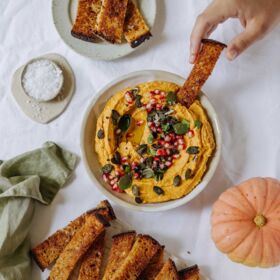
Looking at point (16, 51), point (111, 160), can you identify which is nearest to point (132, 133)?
point (111, 160)

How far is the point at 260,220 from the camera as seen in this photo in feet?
6.04

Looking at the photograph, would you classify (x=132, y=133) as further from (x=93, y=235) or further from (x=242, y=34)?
(x=242, y=34)

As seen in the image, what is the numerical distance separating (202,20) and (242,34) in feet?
0.47

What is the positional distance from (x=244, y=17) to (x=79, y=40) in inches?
23.3

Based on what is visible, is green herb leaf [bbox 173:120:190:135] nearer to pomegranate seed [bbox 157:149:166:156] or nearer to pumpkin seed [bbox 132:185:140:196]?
pomegranate seed [bbox 157:149:166:156]

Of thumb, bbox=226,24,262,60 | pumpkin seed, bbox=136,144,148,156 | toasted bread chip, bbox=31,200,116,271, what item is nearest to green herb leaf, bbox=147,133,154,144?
Answer: pumpkin seed, bbox=136,144,148,156

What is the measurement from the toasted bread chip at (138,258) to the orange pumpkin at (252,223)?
0.75 ft

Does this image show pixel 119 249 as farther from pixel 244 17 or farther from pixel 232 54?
pixel 244 17

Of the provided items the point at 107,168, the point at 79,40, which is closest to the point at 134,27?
the point at 79,40

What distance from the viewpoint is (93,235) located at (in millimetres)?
1965

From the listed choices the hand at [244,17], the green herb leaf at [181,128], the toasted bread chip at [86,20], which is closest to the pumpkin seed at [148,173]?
the green herb leaf at [181,128]

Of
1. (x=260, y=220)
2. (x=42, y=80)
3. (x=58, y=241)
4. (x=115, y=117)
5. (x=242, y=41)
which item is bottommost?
(x=58, y=241)

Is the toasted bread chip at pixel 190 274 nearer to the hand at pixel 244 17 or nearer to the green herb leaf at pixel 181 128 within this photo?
the green herb leaf at pixel 181 128

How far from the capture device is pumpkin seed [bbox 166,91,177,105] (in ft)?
6.46
